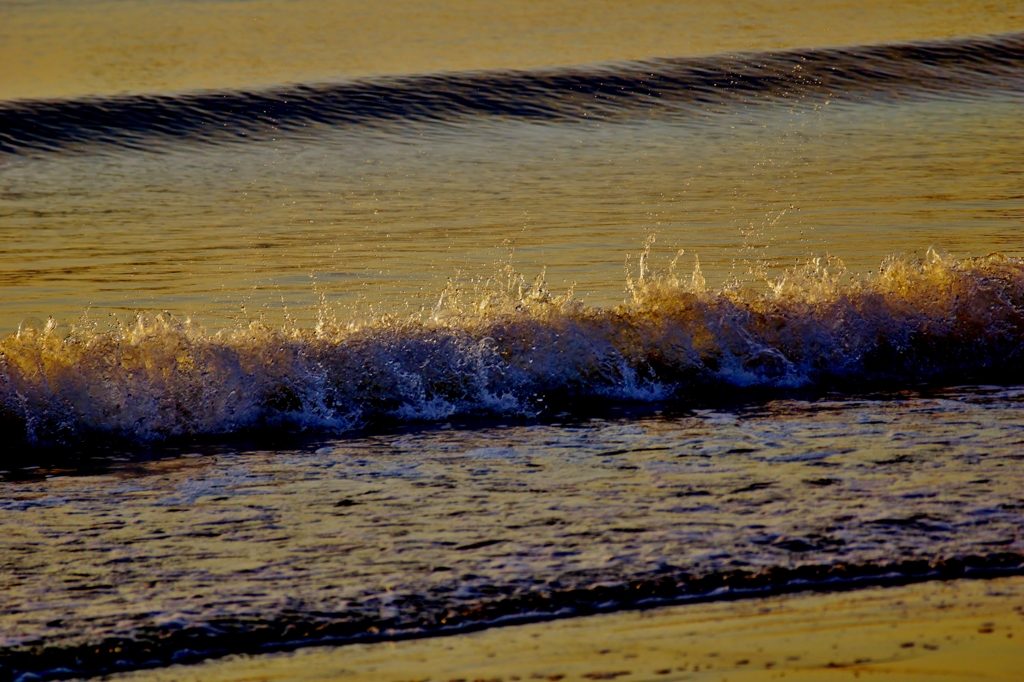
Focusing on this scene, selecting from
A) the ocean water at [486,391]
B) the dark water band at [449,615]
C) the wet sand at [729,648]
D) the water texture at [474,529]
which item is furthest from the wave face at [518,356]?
the wet sand at [729,648]

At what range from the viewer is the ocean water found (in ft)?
17.0

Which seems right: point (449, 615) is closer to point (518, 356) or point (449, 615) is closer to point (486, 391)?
point (486, 391)

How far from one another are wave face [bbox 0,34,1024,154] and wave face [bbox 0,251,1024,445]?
1831 centimetres

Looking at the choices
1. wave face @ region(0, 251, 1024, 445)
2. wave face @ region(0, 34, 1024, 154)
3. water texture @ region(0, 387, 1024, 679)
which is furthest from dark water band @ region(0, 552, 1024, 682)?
wave face @ region(0, 34, 1024, 154)

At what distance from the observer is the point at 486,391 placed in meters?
8.70

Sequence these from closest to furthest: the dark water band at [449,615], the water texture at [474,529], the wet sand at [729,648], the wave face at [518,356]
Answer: the wet sand at [729,648], the dark water band at [449,615], the water texture at [474,529], the wave face at [518,356]

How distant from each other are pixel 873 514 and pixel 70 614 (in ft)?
11.5

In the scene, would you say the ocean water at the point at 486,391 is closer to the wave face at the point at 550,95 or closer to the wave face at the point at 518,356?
the wave face at the point at 518,356

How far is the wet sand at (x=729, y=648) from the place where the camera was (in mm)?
4301

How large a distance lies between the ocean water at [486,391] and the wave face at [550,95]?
4636 millimetres

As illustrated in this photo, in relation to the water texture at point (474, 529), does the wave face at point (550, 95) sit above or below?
above

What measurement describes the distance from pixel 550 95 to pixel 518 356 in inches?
903

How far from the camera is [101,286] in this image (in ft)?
40.5

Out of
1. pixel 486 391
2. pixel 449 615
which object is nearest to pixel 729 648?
pixel 449 615
